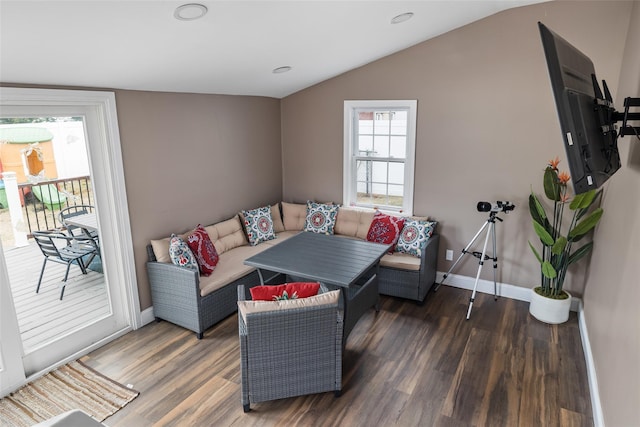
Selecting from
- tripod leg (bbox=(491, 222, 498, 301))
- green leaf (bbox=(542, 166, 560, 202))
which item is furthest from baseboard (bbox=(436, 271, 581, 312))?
green leaf (bbox=(542, 166, 560, 202))

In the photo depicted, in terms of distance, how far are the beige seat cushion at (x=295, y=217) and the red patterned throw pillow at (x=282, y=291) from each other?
2.51m

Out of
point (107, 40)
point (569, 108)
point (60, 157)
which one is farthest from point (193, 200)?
point (569, 108)

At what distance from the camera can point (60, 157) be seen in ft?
10.8

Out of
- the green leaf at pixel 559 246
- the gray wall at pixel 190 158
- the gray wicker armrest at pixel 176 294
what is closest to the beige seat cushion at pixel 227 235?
the gray wall at pixel 190 158

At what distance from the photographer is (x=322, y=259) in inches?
142

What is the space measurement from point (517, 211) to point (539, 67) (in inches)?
55.9

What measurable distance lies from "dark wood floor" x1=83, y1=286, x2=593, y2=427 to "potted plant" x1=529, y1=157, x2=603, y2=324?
187 mm

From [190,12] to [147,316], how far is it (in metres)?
2.78

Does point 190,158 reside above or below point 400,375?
above

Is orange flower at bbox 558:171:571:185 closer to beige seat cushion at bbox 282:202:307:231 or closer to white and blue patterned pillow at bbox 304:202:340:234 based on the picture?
white and blue patterned pillow at bbox 304:202:340:234

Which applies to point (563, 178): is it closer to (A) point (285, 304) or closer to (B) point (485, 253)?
(B) point (485, 253)

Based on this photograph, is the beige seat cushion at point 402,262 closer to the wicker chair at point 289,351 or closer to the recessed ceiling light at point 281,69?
the wicker chair at point 289,351

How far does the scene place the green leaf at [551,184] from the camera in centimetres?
370

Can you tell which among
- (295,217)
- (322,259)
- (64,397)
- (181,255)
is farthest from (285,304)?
(295,217)
